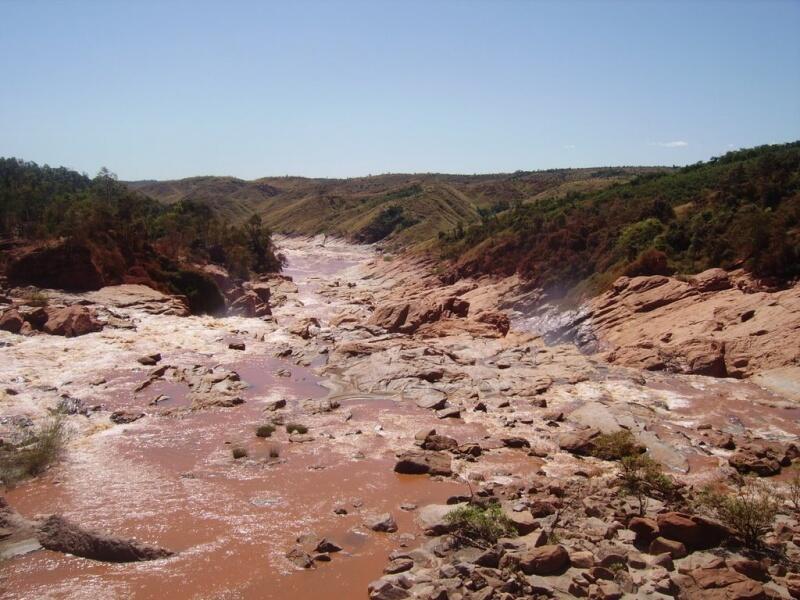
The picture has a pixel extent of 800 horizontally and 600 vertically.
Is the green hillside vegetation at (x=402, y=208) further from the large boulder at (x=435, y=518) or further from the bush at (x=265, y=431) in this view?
the large boulder at (x=435, y=518)

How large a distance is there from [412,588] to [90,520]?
8.78m

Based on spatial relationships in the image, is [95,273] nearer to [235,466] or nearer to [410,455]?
[235,466]

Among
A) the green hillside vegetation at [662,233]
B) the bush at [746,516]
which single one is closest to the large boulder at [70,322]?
the bush at [746,516]

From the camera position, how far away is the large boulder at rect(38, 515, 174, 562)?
42.4ft

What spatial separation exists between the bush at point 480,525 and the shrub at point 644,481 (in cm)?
391

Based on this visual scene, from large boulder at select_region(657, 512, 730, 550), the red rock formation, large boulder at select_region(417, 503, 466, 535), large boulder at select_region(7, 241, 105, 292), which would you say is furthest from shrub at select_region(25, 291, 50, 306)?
large boulder at select_region(657, 512, 730, 550)

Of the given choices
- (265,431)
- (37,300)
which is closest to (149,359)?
(37,300)

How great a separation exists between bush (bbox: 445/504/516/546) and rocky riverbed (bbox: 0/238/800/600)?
Answer: 0.72 ft

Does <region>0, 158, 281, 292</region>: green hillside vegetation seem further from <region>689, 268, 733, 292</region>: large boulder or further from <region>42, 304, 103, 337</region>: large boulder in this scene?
<region>689, 268, 733, 292</region>: large boulder

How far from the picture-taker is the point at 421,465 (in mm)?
18516

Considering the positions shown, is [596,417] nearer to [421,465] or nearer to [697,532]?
[421,465]

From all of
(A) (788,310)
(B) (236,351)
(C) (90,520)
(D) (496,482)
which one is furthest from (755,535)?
(B) (236,351)

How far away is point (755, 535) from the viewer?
12539 millimetres

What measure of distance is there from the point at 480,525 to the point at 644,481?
5.73 meters
